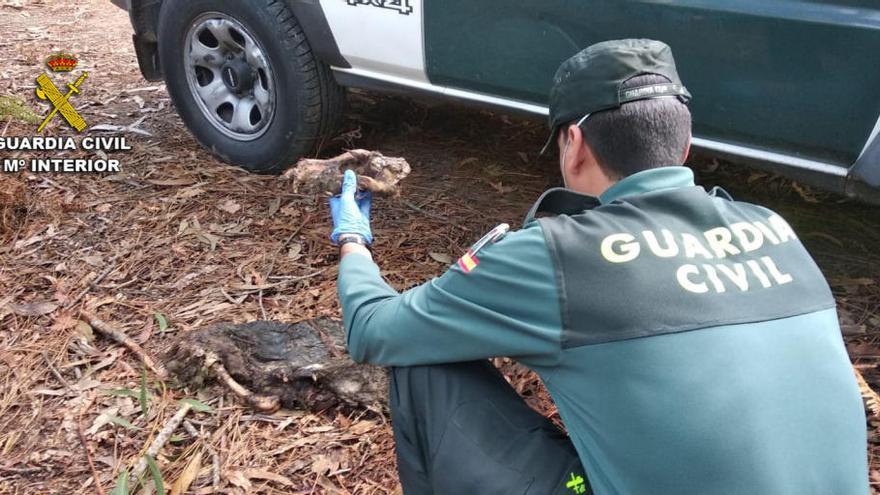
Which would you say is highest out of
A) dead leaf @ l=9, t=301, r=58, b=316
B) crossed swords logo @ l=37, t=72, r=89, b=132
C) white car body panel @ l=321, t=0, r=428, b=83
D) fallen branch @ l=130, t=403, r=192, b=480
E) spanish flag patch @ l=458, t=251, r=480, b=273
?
spanish flag patch @ l=458, t=251, r=480, b=273

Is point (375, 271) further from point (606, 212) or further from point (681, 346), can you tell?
point (681, 346)

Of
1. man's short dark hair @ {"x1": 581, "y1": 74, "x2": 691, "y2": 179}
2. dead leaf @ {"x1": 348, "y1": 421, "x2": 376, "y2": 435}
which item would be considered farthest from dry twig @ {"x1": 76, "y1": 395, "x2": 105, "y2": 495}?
man's short dark hair @ {"x1": 581, "y1": 74, "x2": 691, "y2": 179}

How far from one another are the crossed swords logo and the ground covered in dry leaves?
0.07m

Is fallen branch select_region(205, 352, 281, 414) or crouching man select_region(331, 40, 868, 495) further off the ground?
crouching man select_region(331, 40, 868, 495)

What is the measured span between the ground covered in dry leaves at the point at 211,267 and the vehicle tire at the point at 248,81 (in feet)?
0.56

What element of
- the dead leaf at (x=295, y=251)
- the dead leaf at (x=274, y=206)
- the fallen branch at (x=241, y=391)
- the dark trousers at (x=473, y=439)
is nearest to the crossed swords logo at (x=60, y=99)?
the dead leaf at (x=274, y=206)

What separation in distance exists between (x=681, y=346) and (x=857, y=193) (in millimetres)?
1553

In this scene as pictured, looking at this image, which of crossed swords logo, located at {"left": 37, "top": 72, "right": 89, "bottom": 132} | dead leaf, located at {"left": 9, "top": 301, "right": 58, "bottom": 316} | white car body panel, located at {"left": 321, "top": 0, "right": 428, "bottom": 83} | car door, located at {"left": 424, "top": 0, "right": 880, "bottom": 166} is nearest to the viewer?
car door, located at {"left": 424, "top": 0, "right": 880, "bottom": 166}

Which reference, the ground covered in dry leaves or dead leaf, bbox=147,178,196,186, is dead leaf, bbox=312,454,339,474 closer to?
the ground covered in dry leaves

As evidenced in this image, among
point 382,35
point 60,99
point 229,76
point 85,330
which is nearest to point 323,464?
point 85,330

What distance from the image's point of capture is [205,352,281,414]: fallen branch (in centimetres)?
230

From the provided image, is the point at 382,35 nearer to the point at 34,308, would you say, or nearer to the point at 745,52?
the point at 745,52

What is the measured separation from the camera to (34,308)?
2.77 m

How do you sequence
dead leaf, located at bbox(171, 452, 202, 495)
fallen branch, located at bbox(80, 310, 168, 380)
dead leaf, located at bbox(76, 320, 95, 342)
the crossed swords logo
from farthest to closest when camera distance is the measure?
the crossed swords logo
dead leaf, located at bbox(76, 320, 95, 342)
fallen branch, located at bbox(80, 310, 168, 380)
dead leaf, located at bbox(171, 452, 202, 495)
